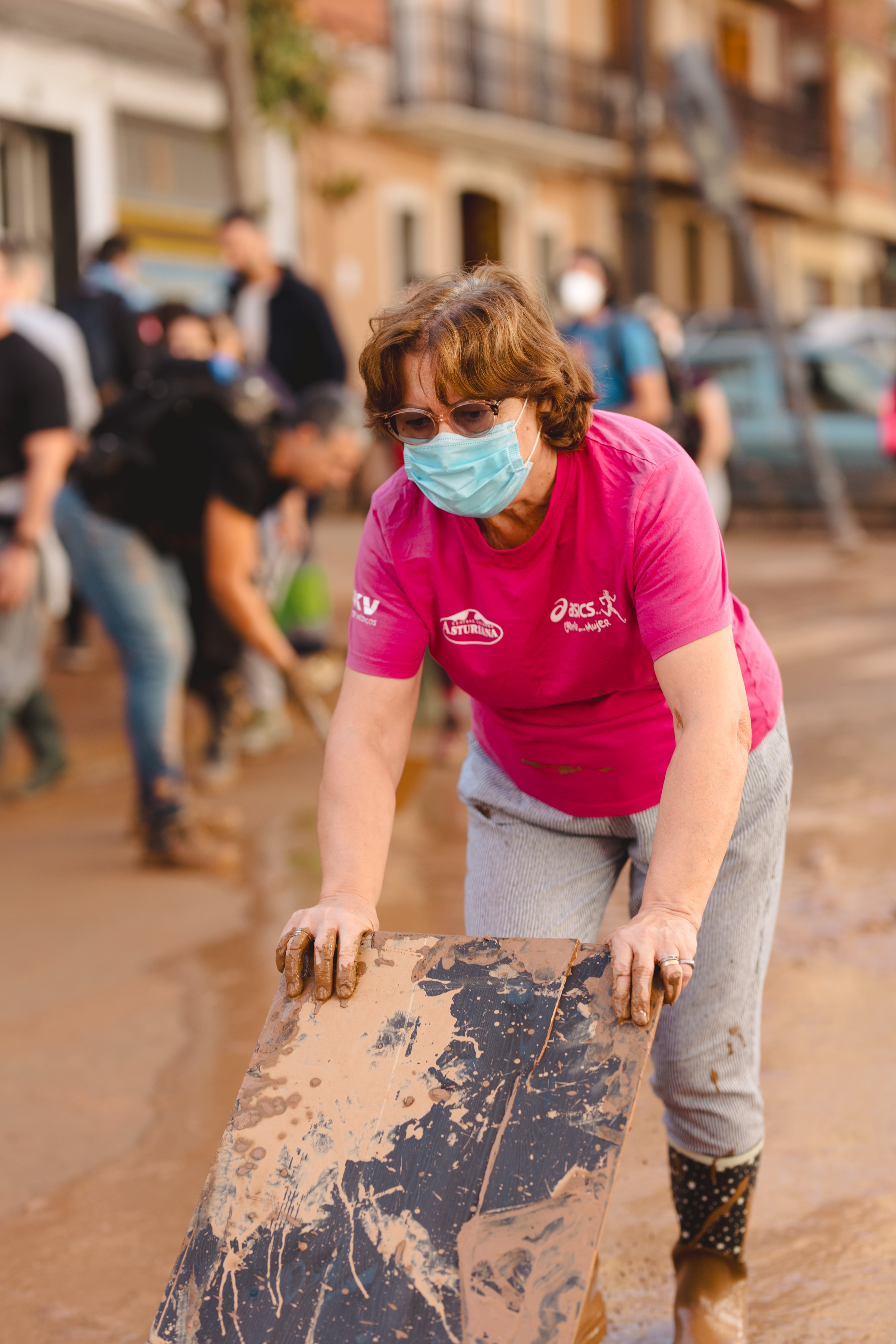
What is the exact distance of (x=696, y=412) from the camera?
8461mm

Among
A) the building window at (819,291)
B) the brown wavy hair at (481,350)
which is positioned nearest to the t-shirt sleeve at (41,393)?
the brown wavy hair at (481,350)

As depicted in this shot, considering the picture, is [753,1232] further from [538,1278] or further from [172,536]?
[172,536]

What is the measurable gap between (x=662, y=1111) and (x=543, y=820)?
1169 mm

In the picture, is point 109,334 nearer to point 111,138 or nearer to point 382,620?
point 382,620

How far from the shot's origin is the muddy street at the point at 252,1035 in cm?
290

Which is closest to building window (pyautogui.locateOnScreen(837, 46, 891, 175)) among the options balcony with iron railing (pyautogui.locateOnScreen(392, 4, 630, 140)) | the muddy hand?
balcony with iron railing (pyautogui.locateOnScreen(392, 4, 630, 140))

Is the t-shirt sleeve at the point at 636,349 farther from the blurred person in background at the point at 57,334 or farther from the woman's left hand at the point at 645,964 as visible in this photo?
the woman's left hand at the point at 645,964

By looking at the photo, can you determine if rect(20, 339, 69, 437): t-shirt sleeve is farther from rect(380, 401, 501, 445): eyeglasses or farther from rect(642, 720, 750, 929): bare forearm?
rect(642, 720, 750, 929): bare forearm

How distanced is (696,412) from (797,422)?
6212 mm

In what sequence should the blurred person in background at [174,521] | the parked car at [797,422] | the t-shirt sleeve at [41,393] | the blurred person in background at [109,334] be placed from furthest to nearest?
the parked car at [797,422], the blurred person in background at [109,334], the t-shirt sleeve at [41,393], the blurred person in background at [174,521]

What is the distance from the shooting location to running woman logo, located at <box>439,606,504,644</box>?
2.32 metres

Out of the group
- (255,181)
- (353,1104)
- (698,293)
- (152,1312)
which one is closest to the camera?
(353,1104)

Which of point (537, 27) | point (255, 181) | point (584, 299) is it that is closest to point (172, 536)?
point (584, 299)

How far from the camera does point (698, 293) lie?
3250 centimetres
